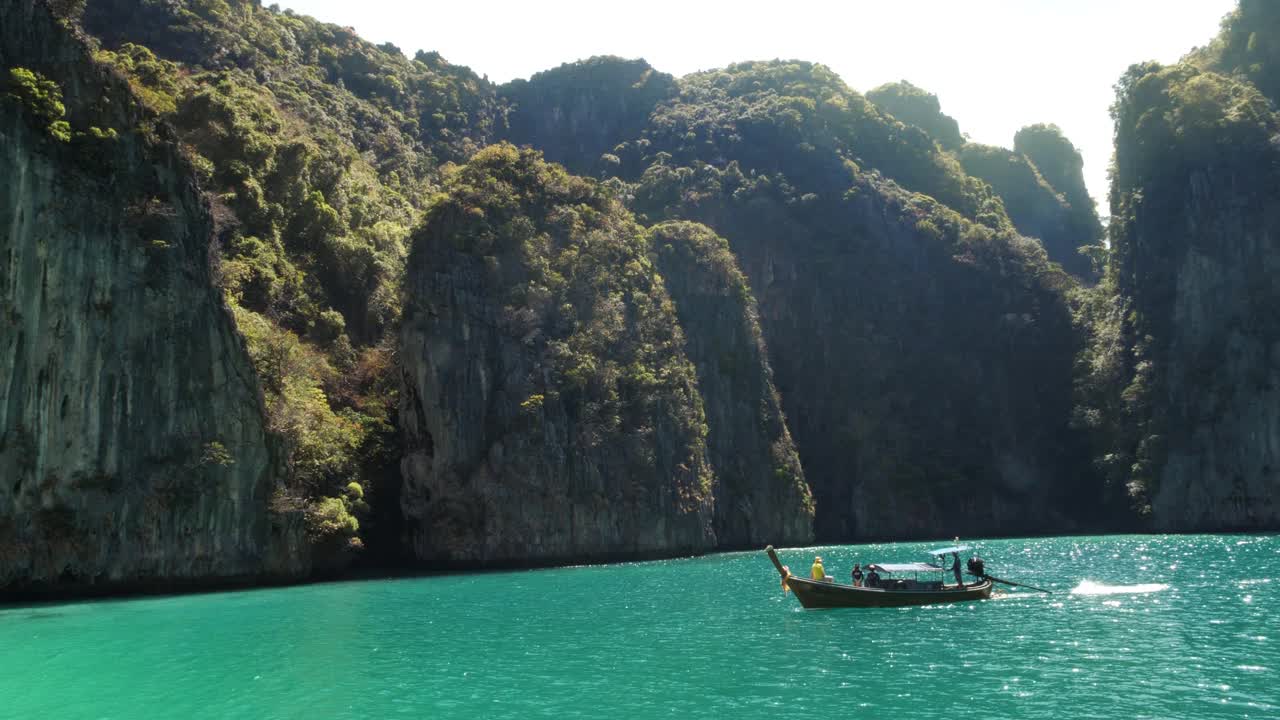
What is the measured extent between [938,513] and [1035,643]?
65.4 metres

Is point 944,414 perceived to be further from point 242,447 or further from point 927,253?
point 242,447

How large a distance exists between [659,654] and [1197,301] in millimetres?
70777

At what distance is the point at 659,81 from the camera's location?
122 meters

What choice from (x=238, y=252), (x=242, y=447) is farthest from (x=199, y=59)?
(x=242, y=447)

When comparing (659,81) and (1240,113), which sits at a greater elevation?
(659,81)

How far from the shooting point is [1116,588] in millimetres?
34156

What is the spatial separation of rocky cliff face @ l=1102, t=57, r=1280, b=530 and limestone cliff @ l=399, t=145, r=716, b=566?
124ft

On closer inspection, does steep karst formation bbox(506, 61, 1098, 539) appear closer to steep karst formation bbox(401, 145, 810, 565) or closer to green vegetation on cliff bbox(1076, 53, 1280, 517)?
green vegetation on cliff bbox(1076, 53, 1280, 517)

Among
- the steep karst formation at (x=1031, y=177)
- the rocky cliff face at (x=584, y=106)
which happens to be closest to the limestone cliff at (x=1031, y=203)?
the steep karst formation at (x=1031, y=177)

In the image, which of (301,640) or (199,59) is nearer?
(301,640)

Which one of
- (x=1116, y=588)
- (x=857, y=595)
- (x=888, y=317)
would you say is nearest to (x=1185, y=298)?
(x=888, y=317)

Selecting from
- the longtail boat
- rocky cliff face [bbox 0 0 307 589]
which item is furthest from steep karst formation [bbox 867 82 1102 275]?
rocky cliff face [bbox 0 0 307 589]

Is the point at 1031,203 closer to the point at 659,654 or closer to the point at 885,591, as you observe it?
Answer: the point at 885,591

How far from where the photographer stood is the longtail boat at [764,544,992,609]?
3173cm
